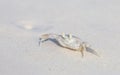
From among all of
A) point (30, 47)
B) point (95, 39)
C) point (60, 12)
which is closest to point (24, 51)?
point (30, 47)

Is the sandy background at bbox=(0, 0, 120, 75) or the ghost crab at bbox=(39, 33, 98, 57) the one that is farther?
the ghost crab at bbox=(39, 33, 98, 57)

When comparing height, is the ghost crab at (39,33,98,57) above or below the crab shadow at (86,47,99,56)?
above

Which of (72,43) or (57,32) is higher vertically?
(57,32)

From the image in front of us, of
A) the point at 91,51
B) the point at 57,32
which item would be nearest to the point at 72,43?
the point at 91,51

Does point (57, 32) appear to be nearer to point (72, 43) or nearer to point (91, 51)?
point (72, 43)

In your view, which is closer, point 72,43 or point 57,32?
point 72,43

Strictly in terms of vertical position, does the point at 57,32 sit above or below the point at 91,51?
above

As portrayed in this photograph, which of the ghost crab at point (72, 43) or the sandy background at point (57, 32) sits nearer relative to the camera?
the sandy background at point (57, 32)

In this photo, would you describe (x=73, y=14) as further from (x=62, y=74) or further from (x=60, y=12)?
(x=62, y=74)

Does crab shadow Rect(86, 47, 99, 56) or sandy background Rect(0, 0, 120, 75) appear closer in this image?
sandy background Rect(0, 0, 120, 75)
